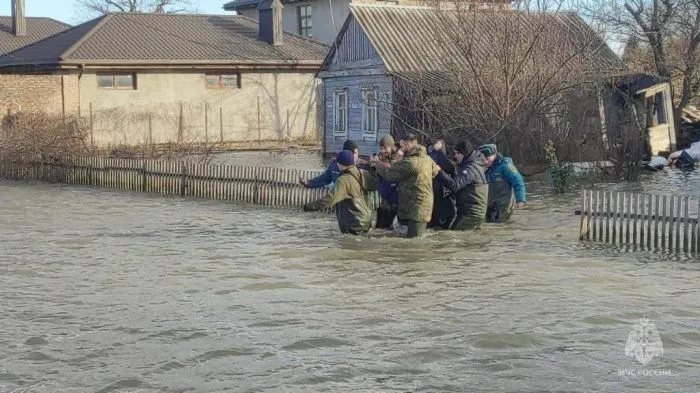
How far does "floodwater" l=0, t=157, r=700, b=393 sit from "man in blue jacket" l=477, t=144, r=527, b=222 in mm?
324

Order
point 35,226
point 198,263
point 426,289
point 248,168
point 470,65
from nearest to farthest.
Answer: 1. point 426,289
2. point 198,263
3. point 35,226
4. point 248,168
5. point 470,65

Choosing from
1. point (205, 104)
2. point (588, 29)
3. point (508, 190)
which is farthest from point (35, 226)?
point (205, 104)

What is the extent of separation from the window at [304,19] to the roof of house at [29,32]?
12.1 meters

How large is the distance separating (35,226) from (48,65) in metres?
19.1

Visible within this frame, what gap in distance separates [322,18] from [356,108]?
18.4m

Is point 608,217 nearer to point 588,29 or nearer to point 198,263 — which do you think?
point 198,263

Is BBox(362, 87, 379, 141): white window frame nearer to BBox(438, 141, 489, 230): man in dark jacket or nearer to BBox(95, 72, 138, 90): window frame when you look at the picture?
BBox(95, 72, 138, 90): window frame

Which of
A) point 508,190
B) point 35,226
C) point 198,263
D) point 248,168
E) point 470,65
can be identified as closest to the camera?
point 198,263

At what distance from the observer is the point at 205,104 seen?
37.2 meters

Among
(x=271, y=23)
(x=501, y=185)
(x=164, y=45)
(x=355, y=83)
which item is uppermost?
(x=271, y=23)

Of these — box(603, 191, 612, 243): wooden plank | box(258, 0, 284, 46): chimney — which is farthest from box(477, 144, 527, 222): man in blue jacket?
box(258, 0, 284, 46): chimney

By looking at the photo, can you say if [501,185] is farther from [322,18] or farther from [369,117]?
[322,18]

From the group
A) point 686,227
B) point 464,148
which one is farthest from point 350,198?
point 686,227

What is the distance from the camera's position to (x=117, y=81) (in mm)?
35312
